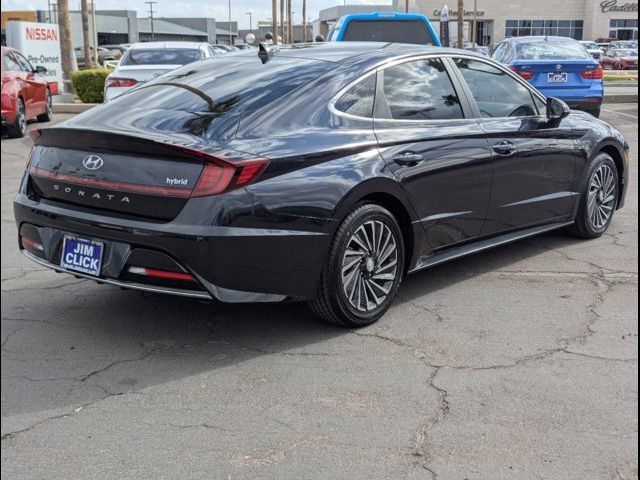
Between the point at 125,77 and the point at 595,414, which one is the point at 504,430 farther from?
the point at 125,77

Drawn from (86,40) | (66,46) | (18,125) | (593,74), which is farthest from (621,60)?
(18,125)

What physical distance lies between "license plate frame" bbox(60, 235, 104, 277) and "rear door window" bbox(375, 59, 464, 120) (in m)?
1.76

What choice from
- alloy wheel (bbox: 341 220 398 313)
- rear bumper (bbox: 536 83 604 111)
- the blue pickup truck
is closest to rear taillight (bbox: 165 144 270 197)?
alloy wheel (bbox: 341 220 398 313)

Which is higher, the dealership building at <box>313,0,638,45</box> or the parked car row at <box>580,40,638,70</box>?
the dealership building at <box>313,0,638,45</box>

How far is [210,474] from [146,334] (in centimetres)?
151

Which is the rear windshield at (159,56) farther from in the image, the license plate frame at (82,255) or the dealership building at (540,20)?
the dealership building at (540,20)

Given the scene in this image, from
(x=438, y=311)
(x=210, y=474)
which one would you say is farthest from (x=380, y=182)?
(x=210, y=474)

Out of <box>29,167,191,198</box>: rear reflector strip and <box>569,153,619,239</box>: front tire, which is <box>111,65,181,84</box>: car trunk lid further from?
<box>29,167,191,198</box>: rear reflector strip

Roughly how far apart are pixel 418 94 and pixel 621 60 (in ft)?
134

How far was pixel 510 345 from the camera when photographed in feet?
14.0

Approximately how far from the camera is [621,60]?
41969mm

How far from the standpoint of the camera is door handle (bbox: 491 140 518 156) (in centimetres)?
527

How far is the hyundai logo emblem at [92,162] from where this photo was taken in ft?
13.3

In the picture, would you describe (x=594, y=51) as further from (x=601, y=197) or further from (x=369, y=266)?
(x=369, y=266)
